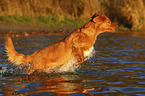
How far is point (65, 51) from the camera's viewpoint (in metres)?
6.64

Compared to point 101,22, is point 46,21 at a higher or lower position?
higher

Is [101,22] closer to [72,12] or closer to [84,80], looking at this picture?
[84,80]

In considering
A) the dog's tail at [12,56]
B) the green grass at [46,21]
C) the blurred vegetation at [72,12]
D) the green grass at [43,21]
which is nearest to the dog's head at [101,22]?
the dog's tail at [12,56]

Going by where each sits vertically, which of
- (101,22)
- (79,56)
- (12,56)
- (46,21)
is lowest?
(79,56)

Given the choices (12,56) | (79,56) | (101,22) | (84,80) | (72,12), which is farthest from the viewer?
(72,12)

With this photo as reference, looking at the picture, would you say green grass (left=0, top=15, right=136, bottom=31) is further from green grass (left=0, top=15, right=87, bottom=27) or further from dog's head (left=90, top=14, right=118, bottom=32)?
dog's head (left=90, top=14, right=118, bottom=32)

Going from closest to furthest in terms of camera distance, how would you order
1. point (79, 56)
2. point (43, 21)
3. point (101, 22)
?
point (79, 56) < point (101, 22) < point (43, 21)

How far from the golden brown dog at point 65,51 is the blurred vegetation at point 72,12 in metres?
12.5

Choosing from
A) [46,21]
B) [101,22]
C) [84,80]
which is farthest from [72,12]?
[84,80]

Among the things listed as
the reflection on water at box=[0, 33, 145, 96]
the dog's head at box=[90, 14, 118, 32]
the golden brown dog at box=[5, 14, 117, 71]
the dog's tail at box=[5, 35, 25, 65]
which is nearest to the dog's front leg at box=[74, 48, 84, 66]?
the golden brown dog at box=[5, 14, 117, 71]

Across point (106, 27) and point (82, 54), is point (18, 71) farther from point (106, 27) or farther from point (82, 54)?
point (106, 27)

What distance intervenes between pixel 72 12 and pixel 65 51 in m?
17.8

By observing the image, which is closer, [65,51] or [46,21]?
[65,51]

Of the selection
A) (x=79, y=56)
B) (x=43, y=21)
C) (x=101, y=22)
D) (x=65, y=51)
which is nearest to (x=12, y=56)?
(x=65, y=51)
